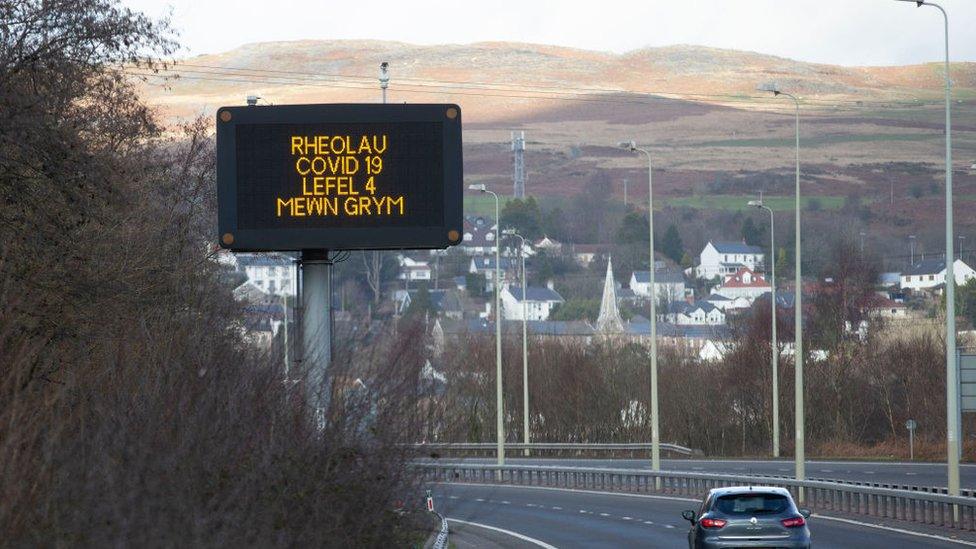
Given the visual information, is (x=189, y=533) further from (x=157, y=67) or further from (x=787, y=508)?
(x=157, y=67)

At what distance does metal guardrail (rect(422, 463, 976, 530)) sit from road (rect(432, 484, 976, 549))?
29.3 inches

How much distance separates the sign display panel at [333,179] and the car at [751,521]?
5509mm

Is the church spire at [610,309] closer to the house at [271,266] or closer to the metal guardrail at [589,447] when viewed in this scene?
the house at [271,266]

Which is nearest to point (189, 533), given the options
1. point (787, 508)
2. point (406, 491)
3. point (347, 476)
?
point (347, 476)

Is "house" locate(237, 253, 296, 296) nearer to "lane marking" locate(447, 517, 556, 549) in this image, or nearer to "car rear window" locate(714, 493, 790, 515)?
"lane marking" locate(447, 517, 556, 549)

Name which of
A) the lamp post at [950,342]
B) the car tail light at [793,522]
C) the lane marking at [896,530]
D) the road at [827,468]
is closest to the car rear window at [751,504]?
the car tail light at [793,522]

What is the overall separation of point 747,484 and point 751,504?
15420 millimetres

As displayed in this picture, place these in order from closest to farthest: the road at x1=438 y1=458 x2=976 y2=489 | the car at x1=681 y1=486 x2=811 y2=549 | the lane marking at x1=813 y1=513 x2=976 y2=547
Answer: the car at x1=681 y1=486 x2=811 y2=549 < the lane marking at x1=813 y1=513 x2=976 y2=547 < the road at x1=438 y1=458 x2=976 y2=489

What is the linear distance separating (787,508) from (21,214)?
34.7 ft

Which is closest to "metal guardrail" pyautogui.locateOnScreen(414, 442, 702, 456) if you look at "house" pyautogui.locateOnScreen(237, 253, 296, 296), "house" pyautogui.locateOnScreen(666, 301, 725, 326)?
"house" pyautogui.locateOnScreen(237, 253, 296, 296)

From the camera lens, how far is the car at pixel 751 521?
71.1 ft

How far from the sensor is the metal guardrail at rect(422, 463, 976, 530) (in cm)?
3022

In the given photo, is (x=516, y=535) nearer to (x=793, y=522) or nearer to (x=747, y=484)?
(x=747, y=484)

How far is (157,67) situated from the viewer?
29.3 metres
